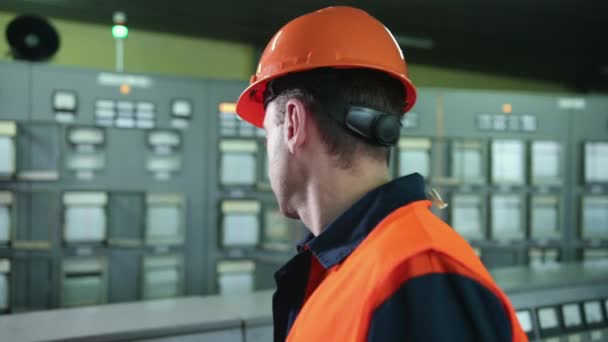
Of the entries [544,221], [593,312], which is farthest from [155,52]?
[593,312]

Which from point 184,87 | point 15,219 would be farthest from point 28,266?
point 184,87

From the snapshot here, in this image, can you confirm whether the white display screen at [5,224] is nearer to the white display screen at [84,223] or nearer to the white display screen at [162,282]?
the white display screen at [84,223]

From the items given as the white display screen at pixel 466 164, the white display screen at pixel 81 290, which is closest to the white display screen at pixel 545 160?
the white display screen at pixel 466 164

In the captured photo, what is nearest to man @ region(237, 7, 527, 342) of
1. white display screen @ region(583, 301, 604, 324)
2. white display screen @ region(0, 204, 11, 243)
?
white display screen @ region(583, 301, 604, 324)

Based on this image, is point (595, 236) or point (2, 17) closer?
point (595, 236)

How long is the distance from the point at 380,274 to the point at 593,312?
1872 millimetres

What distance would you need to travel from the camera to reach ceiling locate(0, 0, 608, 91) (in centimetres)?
404

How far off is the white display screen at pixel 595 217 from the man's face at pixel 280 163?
324 centimetres

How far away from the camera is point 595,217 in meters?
3.55

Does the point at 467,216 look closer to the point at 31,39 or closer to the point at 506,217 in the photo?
the point at 506,217

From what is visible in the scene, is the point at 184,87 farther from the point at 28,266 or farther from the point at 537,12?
the point at 537,12

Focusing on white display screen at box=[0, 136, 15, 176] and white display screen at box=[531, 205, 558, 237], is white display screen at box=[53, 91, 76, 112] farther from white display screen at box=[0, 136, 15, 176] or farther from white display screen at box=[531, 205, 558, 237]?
white display screen at box=[531, 205, 558, 237]

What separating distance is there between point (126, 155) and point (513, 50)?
14.4ft

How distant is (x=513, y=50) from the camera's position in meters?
5.50
